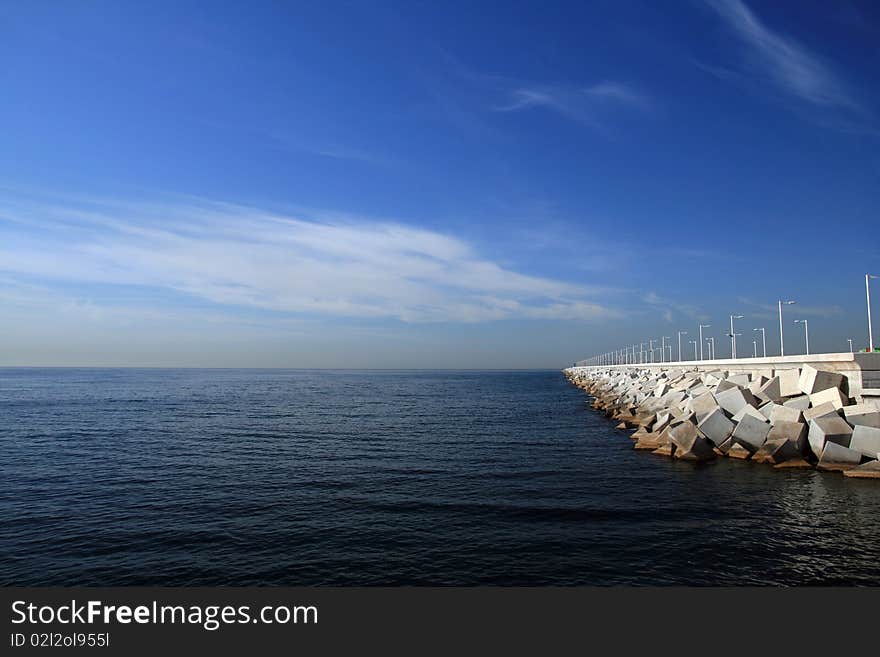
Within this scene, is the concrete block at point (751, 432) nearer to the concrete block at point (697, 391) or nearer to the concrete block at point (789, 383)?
the concrete block at point (789, 383)

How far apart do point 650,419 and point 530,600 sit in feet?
83.9

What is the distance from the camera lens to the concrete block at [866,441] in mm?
18453

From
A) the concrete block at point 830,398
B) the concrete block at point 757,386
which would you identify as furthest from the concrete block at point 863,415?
the concrete block at point 757,386

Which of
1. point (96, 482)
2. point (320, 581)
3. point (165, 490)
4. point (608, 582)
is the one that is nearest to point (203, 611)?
point (320, 581)

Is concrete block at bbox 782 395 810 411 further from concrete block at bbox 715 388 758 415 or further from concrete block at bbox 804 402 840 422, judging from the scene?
concrete block at bbox 715 388 758 415

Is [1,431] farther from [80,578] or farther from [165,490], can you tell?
[80,578]

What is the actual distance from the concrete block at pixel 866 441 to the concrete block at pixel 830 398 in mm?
1863

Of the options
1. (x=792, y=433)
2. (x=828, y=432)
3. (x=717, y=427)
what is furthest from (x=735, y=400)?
(x=828, y=432)

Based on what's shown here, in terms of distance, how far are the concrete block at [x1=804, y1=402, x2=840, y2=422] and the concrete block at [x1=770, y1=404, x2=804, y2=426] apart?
252 millimetres

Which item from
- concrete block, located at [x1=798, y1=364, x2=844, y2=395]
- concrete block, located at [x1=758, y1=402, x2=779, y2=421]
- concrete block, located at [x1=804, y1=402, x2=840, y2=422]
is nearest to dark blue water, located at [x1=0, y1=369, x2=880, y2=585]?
concrete block, located at [x1=804, y1=402, x2=840, y2=422]

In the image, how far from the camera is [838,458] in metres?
19.2

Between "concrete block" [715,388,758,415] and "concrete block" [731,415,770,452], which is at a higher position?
"concrete block" [715,388,758,415]

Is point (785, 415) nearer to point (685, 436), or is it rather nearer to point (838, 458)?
point (838, 458)

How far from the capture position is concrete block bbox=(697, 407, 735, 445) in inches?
898
